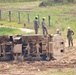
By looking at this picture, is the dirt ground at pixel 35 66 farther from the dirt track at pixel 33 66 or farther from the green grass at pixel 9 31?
the green grass at pixel 9 31

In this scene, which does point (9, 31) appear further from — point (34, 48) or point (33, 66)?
point (33, 66)

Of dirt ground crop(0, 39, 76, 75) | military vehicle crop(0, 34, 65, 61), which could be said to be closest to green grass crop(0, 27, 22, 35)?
military vehicle crop(0, 34, 65, 61)

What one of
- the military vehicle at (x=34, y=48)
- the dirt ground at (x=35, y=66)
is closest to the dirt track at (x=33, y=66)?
the dirt ground at (x=35, y=66)

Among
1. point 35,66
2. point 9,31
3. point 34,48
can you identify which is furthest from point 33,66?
point 9,31

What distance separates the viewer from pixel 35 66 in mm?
21875

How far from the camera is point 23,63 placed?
22719mm

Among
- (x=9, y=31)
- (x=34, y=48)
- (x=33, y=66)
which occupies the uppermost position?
(x=34, y=48)

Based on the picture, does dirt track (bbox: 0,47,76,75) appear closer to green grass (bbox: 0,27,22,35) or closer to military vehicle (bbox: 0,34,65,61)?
military vehicle (bbox: 0,34,65,61)

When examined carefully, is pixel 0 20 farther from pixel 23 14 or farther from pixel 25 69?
pixel 25 69

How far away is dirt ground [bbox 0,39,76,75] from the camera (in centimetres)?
2060

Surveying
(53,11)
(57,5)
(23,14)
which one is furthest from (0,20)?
(57,5)

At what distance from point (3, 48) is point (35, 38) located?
5.36 ft

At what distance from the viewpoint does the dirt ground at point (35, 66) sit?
67.6 feet

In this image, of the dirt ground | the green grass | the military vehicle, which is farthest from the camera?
the green grass
